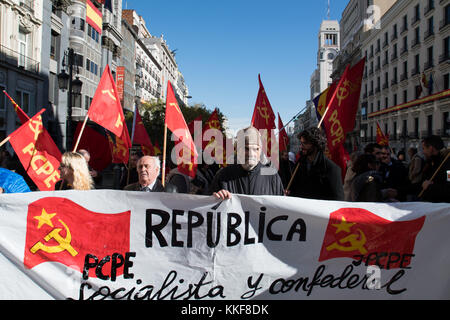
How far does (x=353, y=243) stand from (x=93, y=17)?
30882 mm

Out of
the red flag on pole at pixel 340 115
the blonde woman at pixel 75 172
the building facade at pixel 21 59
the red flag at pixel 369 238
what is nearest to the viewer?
the red flag at pixel 369 238

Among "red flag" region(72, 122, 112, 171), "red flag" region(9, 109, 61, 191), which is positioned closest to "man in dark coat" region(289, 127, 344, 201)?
"red flag" region(9, 109, 61, 191)

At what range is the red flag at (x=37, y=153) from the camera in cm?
466

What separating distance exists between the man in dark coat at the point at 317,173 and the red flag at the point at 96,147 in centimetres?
474

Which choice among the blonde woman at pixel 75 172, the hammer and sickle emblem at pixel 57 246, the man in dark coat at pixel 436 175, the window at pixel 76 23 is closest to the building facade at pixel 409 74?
the window at pixel 76 23

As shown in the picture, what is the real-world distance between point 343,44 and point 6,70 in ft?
198

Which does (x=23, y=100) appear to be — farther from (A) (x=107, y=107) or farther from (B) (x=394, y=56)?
(B) (x=394, y=56)

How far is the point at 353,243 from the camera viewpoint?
3002mm

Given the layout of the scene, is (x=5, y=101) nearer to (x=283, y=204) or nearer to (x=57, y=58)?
(x=57, y=58)

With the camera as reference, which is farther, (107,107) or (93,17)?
(93,17)

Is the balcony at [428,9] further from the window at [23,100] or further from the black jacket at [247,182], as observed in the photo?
the black jacket at [247,182]

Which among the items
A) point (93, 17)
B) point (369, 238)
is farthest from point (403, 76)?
point (369, 238)

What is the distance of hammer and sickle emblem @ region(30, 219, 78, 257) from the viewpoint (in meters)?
2.93

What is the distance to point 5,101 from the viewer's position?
17.5 m
